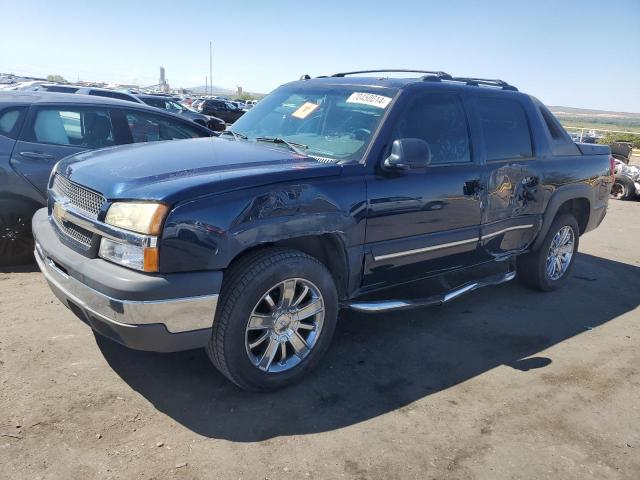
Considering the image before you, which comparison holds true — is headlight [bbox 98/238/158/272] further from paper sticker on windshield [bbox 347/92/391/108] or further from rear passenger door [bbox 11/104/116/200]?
rear passenger door [bbox 11/104/116/200]

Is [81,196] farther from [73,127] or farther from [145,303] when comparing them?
[73,127]

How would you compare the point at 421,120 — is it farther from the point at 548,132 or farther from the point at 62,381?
the point at 62,381

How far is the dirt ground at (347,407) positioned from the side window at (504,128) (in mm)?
1509

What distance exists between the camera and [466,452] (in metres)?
2.82

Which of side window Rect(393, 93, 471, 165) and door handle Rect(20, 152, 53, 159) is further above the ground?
side window Rect(393, 93, 471, 165)

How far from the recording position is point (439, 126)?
4027 mm

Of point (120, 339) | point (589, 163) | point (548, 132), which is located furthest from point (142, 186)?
point (589, 163)

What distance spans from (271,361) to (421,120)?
6.71 ft

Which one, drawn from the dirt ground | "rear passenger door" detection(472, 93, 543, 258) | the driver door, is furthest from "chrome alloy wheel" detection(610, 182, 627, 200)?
the driver door

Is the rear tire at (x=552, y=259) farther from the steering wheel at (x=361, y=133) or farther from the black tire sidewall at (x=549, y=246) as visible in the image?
the steering wheel at (x=361, y=133)

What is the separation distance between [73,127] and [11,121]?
538 mm

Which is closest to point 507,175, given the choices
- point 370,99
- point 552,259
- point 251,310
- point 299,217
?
point 370,99

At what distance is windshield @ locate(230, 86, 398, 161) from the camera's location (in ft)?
12.0

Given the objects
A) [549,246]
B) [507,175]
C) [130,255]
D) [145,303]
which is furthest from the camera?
[549,246]
